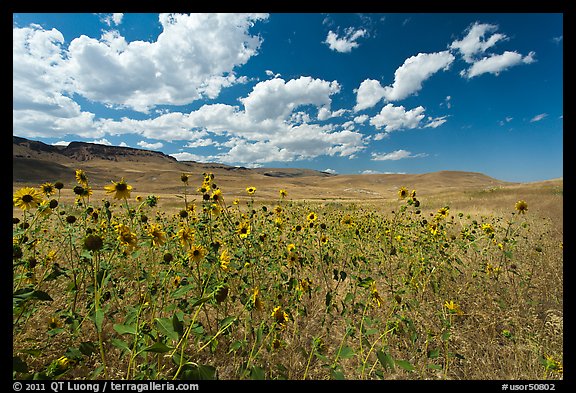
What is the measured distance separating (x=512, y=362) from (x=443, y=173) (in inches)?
7055

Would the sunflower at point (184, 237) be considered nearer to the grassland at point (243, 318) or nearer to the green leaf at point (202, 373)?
the grassland at point (243, 318)

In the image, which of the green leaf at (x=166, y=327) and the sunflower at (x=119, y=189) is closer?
the green leaf at (x=166, y=327)

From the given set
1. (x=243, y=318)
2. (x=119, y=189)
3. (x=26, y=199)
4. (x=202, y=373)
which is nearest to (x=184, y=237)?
(x=119, y=189)

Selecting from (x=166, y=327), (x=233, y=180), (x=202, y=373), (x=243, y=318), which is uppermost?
(x=233, y=180)

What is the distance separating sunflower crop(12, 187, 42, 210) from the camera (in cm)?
262

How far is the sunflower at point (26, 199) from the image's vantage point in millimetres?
2623

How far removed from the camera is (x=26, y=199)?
269cm

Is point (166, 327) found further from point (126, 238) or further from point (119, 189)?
point (119, 189)

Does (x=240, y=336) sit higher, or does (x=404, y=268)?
(x=404, y=268)

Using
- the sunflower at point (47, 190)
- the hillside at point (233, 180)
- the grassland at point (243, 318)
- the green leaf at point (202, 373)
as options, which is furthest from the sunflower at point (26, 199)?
the hillside at point (233, 180)

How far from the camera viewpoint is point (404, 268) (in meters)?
4.46

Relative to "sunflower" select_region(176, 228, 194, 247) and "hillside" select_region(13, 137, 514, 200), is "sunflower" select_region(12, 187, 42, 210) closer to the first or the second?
"sunflower" select_region(176, 228, 194, 247)
